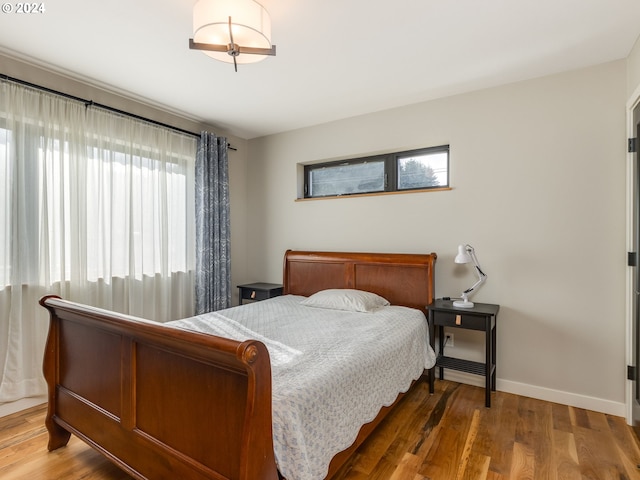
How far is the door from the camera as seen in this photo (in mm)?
2176

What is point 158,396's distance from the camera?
152 cm

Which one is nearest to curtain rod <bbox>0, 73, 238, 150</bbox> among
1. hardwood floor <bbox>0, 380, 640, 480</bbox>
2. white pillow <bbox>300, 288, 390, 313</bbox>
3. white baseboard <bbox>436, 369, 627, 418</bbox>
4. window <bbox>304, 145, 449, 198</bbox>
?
window <bbox>304, 145, 449, 198</bbox>

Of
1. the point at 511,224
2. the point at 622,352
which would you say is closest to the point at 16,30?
the point at 511,224

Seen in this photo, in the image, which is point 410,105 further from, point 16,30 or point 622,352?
point 16,30

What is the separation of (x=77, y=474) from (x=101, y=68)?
2.70m

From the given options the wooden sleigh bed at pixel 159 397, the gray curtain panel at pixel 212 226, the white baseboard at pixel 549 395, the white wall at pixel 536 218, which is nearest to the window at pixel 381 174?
the white wall at pixel 536 218

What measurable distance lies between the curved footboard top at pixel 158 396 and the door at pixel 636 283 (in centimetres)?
243

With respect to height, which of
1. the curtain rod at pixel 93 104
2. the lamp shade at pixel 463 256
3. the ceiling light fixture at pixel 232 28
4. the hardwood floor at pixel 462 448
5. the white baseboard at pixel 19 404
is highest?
the curtain rod at pixel 93 104

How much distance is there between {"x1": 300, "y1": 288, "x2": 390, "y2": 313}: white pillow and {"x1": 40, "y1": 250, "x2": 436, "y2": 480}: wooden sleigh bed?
923mm

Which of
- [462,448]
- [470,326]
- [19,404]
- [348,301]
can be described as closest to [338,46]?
[348,301]

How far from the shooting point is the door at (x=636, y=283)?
7.14 ft

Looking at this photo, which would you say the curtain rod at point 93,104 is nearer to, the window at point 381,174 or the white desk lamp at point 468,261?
the window at point 381,174

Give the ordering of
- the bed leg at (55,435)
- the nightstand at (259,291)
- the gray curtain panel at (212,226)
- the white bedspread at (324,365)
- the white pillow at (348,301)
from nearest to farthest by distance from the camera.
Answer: the white bedspread at (324,365), the bed leg at (55,435), the white pillow at (348,301), the gray curtain panel at (212,226), the nightstand at (259,291)

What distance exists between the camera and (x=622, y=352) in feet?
7.91
